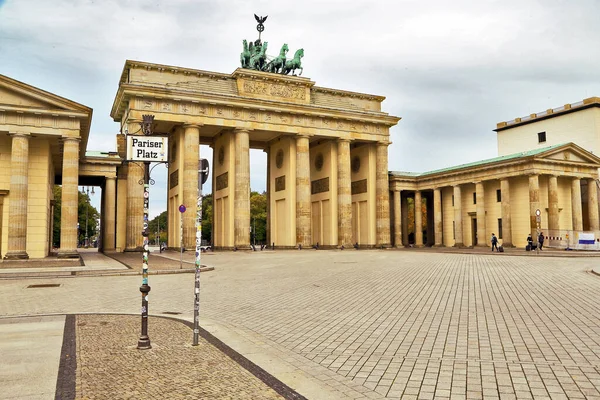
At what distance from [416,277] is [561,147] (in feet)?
130

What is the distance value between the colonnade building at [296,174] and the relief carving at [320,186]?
122 millimetres

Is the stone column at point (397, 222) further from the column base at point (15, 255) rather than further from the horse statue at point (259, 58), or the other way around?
the column base at point (15, 255)

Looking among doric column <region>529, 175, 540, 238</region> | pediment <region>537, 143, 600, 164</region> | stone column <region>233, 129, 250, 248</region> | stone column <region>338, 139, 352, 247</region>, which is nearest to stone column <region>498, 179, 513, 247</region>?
doric column <region>529, 175, 540, 238</region>

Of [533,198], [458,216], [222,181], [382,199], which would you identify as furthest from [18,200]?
[458,216]

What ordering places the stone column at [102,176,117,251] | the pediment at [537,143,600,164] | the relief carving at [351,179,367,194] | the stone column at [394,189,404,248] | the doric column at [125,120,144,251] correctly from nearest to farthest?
the doric column at [125,120,144,251] → the stone column at [102,176,117,251] → the pediment at [537,143,600,164] → the relief carving at [351,179,367,194] → the stone column at [394,189,404,248]

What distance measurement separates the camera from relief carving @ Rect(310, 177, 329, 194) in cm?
5691

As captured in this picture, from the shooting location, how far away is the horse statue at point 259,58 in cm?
5209

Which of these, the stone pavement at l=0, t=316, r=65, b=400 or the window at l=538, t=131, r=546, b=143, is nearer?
the stone pavement at l=0, t=316, r=65, b=400

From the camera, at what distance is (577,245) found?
44594 millimetres

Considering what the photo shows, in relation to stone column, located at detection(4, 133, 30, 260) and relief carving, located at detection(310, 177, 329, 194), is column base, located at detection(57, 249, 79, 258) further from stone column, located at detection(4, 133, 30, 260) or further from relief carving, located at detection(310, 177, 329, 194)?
relief carving, located at detection(310, 177, 329, 194)

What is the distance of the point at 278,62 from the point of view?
53.1 metres

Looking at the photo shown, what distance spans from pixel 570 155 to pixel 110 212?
46979 millimetres

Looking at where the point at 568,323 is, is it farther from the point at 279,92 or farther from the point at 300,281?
the point at 279,92

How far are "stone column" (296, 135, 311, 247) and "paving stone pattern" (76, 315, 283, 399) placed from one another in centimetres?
4177
